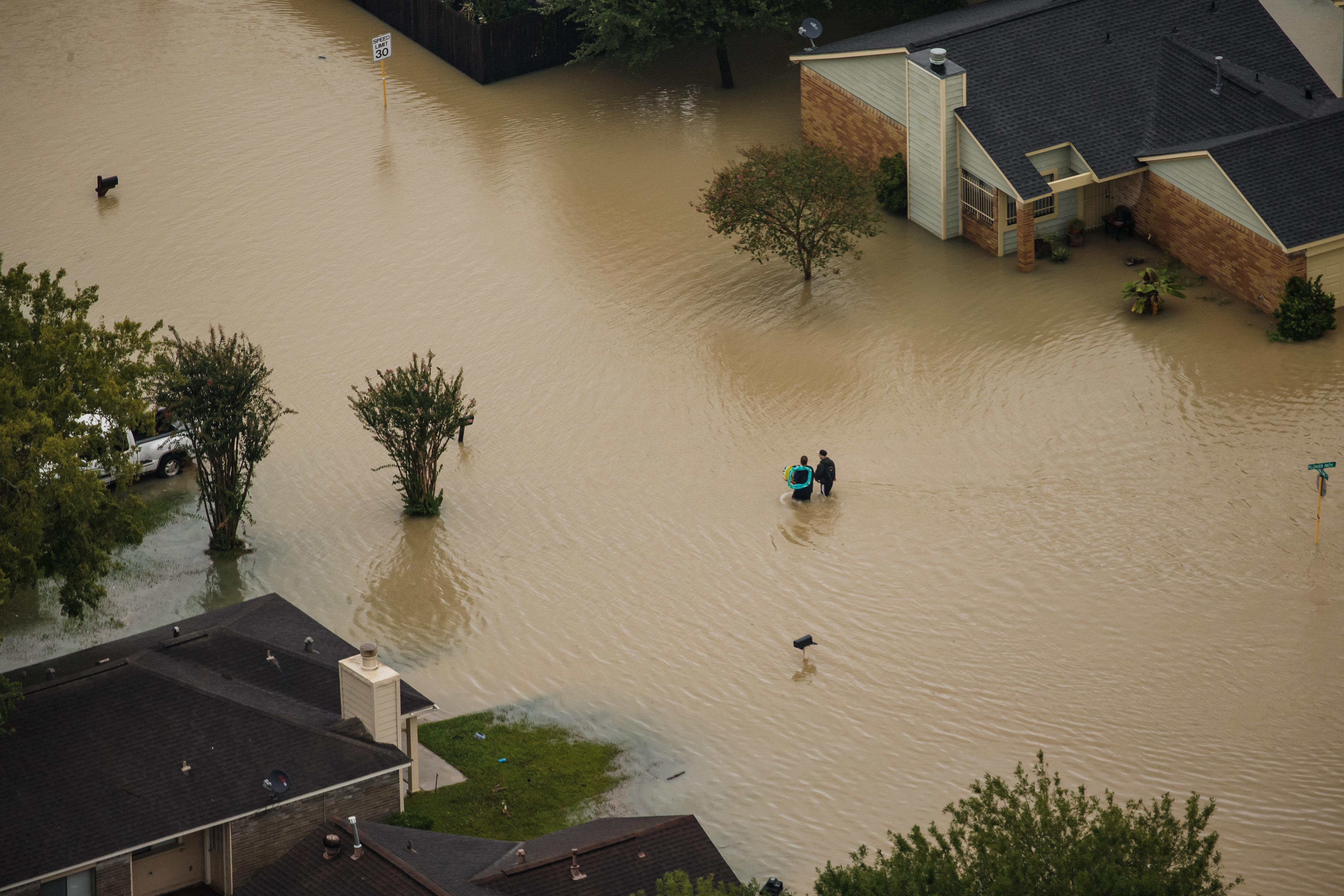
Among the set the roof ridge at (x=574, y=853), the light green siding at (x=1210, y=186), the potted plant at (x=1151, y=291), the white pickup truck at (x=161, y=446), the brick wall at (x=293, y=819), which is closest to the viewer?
the roof ridge at (x=574, y=853)

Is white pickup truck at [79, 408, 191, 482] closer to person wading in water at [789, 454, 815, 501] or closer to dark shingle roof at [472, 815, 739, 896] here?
person wading in water at [789, 454, 815, 501]

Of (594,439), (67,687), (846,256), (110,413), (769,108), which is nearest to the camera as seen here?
(67,687)

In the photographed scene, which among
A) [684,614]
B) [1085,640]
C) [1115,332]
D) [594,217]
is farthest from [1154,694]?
[594,217]

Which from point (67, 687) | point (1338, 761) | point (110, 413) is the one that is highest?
point (110, 413)

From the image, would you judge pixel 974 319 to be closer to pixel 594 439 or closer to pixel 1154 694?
pixel 594 439

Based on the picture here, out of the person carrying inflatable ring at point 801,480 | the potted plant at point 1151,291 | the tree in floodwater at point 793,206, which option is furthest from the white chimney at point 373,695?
the potted plant at point 1151,291

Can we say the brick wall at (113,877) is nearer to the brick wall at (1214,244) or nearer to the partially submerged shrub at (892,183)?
the brick wall at (1214,244)
